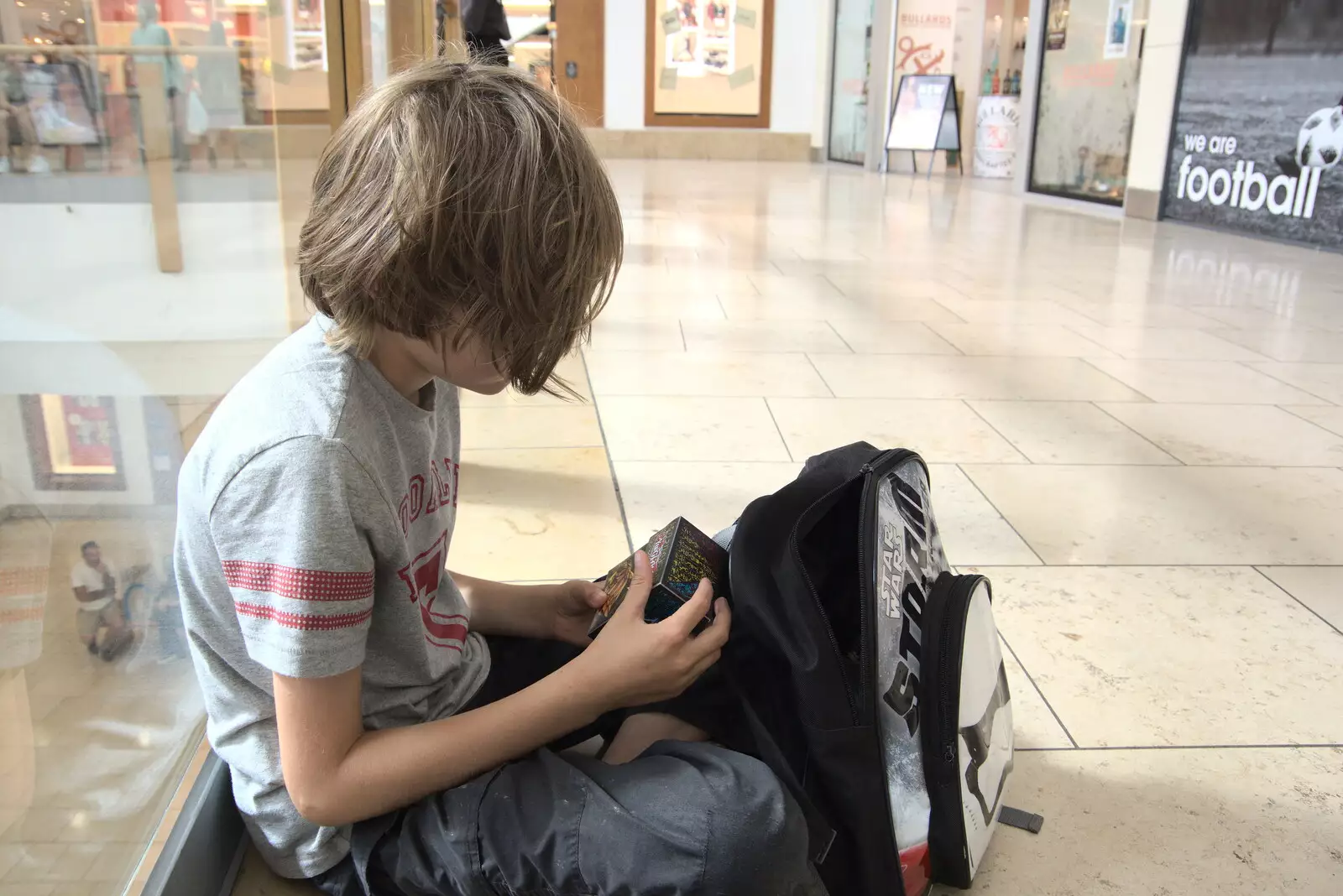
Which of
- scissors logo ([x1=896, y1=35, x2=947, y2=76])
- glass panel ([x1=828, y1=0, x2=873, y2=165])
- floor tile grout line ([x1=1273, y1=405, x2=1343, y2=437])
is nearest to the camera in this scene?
floor tile grout line ([x1=1273, y1=405, x2=1343, y2=437])

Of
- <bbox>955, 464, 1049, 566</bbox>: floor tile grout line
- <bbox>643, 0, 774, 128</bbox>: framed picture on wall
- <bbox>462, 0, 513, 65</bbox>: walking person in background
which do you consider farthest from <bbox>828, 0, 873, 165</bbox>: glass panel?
<bbox>955, 464, 1049, 566</bbox>: floor tile grout line

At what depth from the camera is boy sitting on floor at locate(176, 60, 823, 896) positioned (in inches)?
34.3

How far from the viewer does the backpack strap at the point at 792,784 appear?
41.2 inches

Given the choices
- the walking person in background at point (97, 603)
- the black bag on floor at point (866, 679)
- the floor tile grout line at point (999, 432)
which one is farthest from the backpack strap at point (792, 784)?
the floor tile grout line at point (999, 432)

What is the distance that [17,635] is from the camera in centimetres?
80

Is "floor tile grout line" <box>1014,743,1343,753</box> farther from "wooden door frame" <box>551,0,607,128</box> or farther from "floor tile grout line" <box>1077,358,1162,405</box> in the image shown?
"wooden door frame" <box>551,0,607,128</box>

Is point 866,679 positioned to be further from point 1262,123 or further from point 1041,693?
point 1262,123

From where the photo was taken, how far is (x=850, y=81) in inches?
544

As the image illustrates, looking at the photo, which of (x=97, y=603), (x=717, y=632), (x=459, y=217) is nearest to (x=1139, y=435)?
(x=717, y=632)

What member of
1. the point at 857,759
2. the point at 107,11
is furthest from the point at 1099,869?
the point at 107,11

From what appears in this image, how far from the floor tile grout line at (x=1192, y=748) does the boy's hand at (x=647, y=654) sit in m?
0.59

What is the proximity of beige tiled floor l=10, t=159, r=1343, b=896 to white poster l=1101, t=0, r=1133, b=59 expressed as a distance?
133 inches

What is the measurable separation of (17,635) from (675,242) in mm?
5403

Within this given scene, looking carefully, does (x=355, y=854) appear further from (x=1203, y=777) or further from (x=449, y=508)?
(x=1203, y=777)
